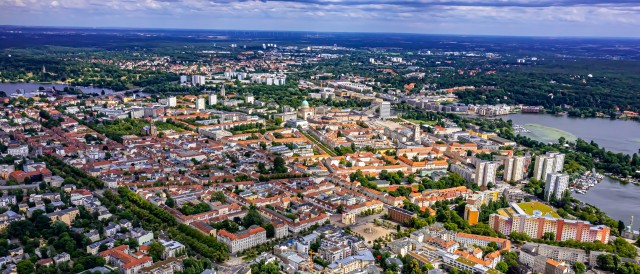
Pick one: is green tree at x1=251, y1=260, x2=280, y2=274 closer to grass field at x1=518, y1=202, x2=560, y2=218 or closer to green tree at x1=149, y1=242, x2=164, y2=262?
green tree at x1=149, y1=242, x2=164, y2=262

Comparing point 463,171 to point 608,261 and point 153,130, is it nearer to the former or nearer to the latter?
point 608,261

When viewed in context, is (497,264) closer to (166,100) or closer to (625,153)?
(625,153)

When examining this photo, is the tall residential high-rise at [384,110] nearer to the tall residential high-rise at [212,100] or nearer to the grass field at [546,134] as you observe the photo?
the grass field at [546,134]

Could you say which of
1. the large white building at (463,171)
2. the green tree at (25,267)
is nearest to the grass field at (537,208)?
the large white building at (463,171)

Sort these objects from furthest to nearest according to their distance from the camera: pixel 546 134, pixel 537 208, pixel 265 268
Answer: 1. pixel 546 134
2. pixel 537 208
3. pixel 265 268

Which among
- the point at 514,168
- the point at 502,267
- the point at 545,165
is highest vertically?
the point at 545,165

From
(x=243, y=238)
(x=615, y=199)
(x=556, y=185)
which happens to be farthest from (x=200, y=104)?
(x=615, y=199)

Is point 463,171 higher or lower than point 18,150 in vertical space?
lower
